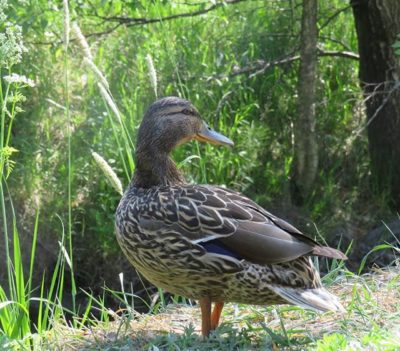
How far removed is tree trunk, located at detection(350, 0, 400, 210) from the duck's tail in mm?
3162

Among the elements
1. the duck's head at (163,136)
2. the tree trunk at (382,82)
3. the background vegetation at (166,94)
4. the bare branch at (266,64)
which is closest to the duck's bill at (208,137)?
the duck's head at (163,136)

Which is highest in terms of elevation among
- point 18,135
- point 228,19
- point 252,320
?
point 228,19

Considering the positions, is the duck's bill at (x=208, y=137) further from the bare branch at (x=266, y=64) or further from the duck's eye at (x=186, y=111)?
the bare branch at (x=266, y=64)

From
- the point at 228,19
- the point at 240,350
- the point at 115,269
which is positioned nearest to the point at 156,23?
the point at 228,19

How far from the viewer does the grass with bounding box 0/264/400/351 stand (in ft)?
13.7

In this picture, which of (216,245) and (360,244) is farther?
(360,244)

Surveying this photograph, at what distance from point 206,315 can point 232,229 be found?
424 mm

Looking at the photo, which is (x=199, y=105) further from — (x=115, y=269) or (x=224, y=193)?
(x=224, y=193)

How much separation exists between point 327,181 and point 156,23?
1965 millimetres

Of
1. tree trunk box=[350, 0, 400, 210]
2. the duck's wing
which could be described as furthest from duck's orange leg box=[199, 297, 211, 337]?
tree trunk box=[350, 0, 400, 210]

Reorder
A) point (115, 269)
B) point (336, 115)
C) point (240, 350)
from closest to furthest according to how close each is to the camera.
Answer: point (240, 350) → point (115, 269) → point (336, 115)

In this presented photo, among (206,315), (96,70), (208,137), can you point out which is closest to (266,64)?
(208,137)

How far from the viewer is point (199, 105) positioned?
7.73m

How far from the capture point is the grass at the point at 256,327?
13.7 feet
